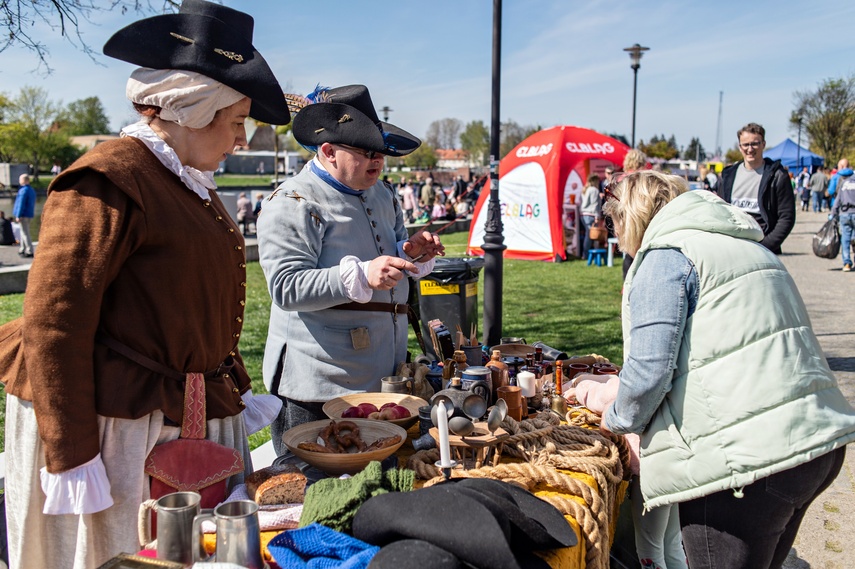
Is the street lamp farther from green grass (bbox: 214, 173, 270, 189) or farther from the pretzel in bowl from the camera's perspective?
green grass (bbox: 214, 173, 270, 189)

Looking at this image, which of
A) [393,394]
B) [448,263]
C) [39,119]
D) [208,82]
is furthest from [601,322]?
[39,119]

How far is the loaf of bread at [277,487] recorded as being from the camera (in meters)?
1.79

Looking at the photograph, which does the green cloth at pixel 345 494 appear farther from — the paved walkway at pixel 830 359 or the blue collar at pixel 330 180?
the paved walkway at pixel 830 359

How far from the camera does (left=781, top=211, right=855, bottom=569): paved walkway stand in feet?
10.8

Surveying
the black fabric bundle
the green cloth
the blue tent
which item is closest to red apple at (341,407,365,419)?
the green cloth

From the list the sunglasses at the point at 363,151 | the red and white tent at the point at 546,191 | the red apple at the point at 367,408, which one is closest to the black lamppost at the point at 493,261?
the sunglasses at the point at 363,151

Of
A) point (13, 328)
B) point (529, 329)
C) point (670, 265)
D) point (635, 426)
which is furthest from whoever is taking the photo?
point (529, 329)

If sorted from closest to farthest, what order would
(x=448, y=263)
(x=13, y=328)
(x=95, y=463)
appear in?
(x=95, y=463) < (x=13, y=328) < (x=448, y=263)

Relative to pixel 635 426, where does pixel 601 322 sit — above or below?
below

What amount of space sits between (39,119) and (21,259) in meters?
62.3

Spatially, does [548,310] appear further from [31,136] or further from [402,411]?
[31,136]

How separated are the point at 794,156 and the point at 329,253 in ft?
133

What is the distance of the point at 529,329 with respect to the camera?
7.84m

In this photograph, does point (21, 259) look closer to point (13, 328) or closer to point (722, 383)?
point (13, 328)
